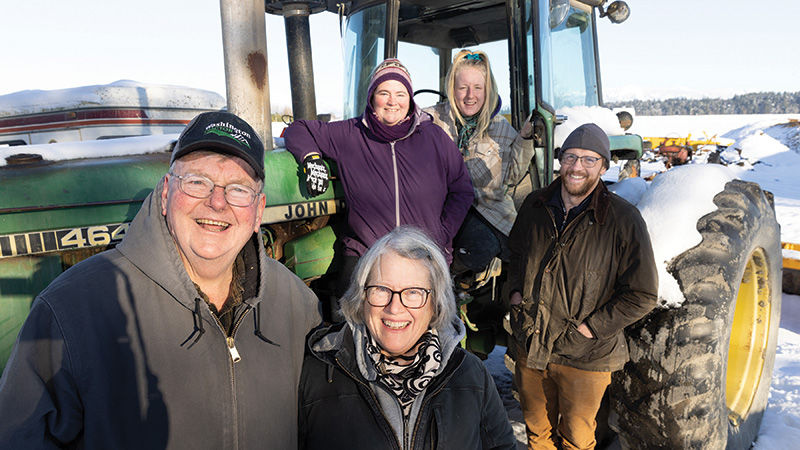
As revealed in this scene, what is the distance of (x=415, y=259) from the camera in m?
1.67

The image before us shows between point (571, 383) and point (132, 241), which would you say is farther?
point (571, 383)

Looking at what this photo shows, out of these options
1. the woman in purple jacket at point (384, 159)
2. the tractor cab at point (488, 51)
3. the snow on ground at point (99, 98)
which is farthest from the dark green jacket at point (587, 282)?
the snow on ground at point (99, 98)

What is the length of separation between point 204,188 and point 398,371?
2.36ft

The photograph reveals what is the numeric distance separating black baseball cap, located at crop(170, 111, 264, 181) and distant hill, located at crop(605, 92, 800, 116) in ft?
218

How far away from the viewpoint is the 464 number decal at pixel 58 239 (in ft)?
6.13

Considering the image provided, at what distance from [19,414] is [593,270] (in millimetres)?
1873

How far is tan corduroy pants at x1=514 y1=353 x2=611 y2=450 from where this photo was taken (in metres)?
2.30

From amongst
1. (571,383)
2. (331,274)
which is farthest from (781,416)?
(331,274)

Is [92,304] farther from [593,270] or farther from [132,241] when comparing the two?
[593,270]

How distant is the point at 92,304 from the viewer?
1231 mm

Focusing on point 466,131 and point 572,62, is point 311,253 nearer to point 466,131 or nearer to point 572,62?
point 466,131

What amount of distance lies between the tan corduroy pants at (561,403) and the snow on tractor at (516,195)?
0.67ft

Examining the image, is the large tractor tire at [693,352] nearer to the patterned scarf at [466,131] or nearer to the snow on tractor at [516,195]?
the snow on tractor at [516,195]

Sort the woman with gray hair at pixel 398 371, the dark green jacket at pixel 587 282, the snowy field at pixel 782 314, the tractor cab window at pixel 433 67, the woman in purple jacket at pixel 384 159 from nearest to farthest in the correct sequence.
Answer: the woman with gray hair at pixel 398 371 < the dark green jacket at pixel 587 282 < the woman in purple jacket at pixel 384 159 < the snowy field at pixel 782 314 < the tractor cab window at pixel 433 67
